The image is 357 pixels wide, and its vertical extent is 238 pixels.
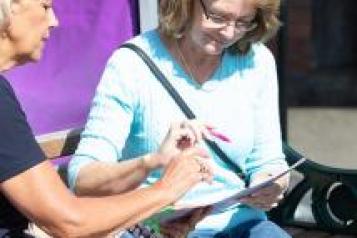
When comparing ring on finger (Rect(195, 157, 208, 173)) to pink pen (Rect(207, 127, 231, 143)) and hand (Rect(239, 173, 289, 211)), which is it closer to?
pink pen (Rect(207, 127, 231, 143))

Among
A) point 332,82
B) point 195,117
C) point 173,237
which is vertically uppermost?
point 195,117

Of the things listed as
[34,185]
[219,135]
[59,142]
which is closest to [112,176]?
[219,135]

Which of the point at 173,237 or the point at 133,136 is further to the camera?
the point at 133,136

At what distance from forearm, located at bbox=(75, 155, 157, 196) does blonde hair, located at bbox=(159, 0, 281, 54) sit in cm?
44

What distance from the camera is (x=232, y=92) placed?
307 cm

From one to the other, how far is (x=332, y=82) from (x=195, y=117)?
634 cm

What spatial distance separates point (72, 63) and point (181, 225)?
1.17m

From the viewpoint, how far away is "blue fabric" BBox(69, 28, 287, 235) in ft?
9.55

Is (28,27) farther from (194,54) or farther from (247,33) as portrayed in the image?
(247,33)

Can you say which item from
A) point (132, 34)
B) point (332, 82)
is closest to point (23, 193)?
point (132, 34)

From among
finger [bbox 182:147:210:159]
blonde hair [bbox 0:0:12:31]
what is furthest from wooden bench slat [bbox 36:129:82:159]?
blonde hair [bbox 0:0:12:31]

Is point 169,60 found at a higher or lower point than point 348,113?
higher

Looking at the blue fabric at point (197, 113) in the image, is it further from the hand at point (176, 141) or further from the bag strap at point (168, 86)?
the hand at point (176, 141)

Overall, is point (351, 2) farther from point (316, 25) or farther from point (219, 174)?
point (219, 174)
